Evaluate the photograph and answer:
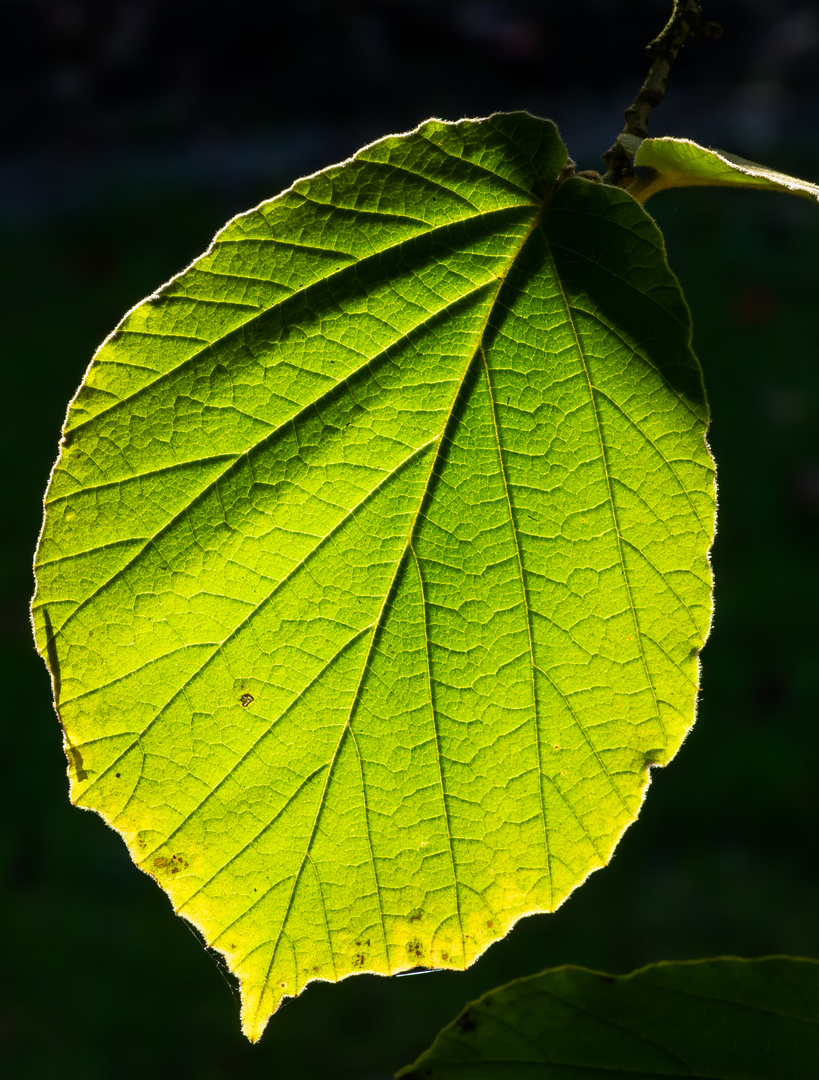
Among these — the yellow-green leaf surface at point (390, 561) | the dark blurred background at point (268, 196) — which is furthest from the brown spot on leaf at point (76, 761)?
the dark blurred background at point (268, 196)

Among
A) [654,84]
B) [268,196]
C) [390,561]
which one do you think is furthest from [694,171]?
[268,196]

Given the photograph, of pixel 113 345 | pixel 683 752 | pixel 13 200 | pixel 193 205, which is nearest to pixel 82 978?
pixel 683 752

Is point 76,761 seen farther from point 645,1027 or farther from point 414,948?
point 645,1027

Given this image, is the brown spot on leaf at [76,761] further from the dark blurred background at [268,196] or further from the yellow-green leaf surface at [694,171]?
the dark blurred background at [268,196]

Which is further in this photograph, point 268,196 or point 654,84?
point 268,196

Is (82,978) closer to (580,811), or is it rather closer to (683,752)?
(683,752)
